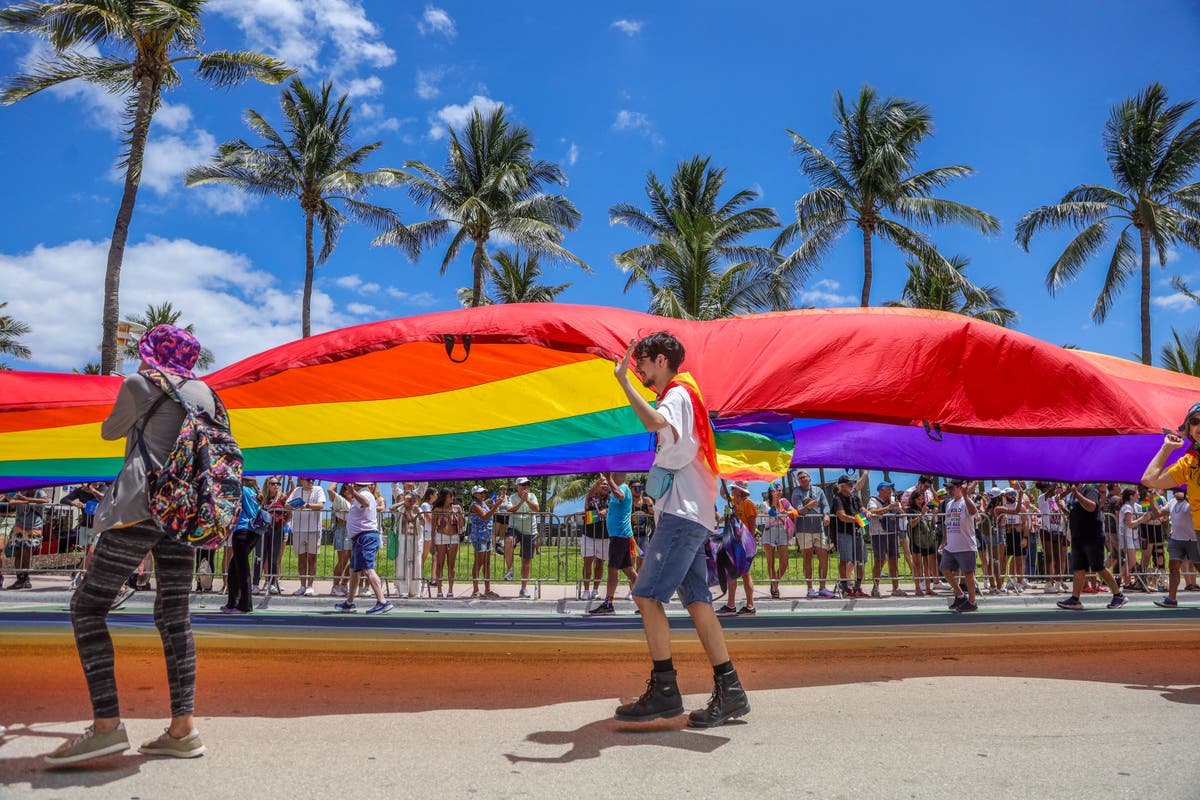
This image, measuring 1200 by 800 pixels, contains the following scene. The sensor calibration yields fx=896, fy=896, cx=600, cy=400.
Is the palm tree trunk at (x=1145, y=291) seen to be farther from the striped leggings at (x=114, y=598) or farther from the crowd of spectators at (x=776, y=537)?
the striped leggings at (x=114, y=598)

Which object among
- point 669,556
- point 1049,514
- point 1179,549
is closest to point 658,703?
point 669,556

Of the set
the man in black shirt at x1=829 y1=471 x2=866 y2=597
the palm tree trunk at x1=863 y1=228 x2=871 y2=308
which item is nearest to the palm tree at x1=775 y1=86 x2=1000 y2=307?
the palm tree trunk at x1=863 y1=228 x2=871 y2=308

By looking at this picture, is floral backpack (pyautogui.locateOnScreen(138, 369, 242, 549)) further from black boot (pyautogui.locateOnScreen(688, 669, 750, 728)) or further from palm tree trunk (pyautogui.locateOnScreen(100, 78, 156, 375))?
palm tree trunk (pyautogui.locateOnScreen(100, 78, 156, 375))

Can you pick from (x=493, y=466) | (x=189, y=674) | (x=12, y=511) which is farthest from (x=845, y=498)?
(x=12, y=511)

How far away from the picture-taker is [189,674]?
13.0ft

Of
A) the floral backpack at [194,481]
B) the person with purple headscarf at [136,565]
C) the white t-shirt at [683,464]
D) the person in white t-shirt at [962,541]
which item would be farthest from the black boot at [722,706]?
the person in white t-shirt at [962,541]

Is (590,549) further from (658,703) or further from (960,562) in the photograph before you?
(658,703)

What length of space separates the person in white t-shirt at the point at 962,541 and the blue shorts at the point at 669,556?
8646mm

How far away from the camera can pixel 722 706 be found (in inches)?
181

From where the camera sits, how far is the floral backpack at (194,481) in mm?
3818

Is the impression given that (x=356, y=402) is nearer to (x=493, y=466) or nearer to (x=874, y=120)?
(x=493, y=466)

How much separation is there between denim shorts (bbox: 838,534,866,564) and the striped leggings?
1142 centimetres

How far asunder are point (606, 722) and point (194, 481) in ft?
7.87

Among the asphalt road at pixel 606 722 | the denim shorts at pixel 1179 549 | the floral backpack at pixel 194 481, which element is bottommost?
the asphalt road at pixel 606 722
